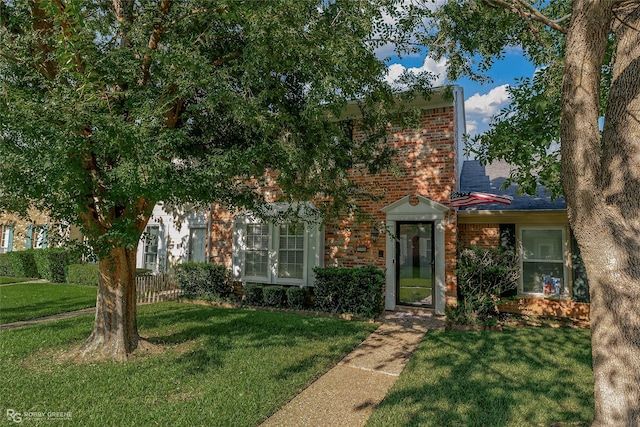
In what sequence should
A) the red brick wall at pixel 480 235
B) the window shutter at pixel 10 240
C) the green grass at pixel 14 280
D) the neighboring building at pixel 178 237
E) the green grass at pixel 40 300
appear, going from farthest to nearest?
the window shutter at pixel 10 240 < the green grass at pixel 14 280 < the neighboring building at pixel 178 237 < the red brick wall at pixel 480 235 < the green grass at pixel 40 300

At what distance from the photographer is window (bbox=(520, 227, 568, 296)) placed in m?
9.50

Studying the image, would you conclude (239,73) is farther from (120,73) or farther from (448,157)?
(448,157)

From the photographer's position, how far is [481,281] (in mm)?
8742

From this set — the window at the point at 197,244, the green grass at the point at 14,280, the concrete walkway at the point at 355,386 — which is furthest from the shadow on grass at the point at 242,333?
the green grass at the point at 14,280

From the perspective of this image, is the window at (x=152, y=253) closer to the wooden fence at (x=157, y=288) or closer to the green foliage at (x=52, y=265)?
the wooden fence at (x=157, y=288)

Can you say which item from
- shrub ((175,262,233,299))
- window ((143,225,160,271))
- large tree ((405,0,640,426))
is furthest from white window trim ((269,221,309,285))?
large tree ((405,0,640,426))

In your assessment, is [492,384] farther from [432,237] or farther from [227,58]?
[227,58]

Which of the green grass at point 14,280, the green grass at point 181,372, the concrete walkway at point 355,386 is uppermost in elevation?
the green grass at point 181,372

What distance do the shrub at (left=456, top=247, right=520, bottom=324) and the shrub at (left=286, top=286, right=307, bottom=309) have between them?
385 cm

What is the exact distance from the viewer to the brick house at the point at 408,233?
9.12 m

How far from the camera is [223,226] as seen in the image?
12.1 meters

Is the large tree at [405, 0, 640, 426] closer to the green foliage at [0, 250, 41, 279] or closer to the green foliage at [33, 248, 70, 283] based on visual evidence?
the green foliage at [33, 248, 70, 283]

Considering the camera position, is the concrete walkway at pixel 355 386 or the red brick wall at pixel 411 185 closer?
the concrete walkway at pixel 355 386

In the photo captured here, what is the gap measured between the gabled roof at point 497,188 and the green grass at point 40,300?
11188 mm
